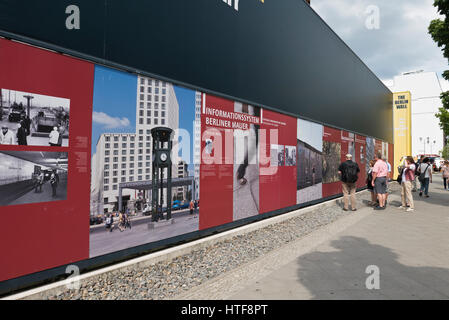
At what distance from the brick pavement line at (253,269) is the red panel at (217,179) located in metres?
1.33

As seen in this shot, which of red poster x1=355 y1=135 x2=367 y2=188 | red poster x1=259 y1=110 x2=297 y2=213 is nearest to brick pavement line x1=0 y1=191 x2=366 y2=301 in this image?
red poster x1=259 y1=110 x2=297 y2=213

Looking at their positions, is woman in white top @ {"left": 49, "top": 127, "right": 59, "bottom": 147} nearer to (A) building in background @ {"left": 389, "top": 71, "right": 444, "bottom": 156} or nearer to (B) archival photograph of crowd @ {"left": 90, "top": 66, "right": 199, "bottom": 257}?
(B) archival photograph of crowd @ {"left": 90, "top": 66, "right": 199, "bottom": 257}

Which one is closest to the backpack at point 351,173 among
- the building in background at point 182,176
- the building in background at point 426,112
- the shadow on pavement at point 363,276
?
the shadow on pavement at point 363,276

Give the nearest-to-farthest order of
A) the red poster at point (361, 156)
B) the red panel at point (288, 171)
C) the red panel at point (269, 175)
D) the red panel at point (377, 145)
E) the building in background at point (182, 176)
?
the building in background at point (182, 176)
the red panel at point (269, 175)
the red panel at point (288, 171)
the red poster at point (361, 156)
the red panel at point (377, 145)

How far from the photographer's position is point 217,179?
513 cm

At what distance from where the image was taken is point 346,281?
10.7ft

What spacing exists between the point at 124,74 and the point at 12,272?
2702 millimetres

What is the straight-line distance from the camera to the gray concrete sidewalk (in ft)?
9.66

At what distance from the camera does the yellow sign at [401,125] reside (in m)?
21.5

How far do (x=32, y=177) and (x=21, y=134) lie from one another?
480 millimetres

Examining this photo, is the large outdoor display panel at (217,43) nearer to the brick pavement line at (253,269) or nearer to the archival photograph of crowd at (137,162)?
the archival photograph of crowd at (137,162)

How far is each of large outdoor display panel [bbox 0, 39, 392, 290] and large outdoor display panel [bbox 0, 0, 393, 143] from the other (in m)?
0.27

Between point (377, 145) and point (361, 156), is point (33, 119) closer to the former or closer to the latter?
point (361, 156)
